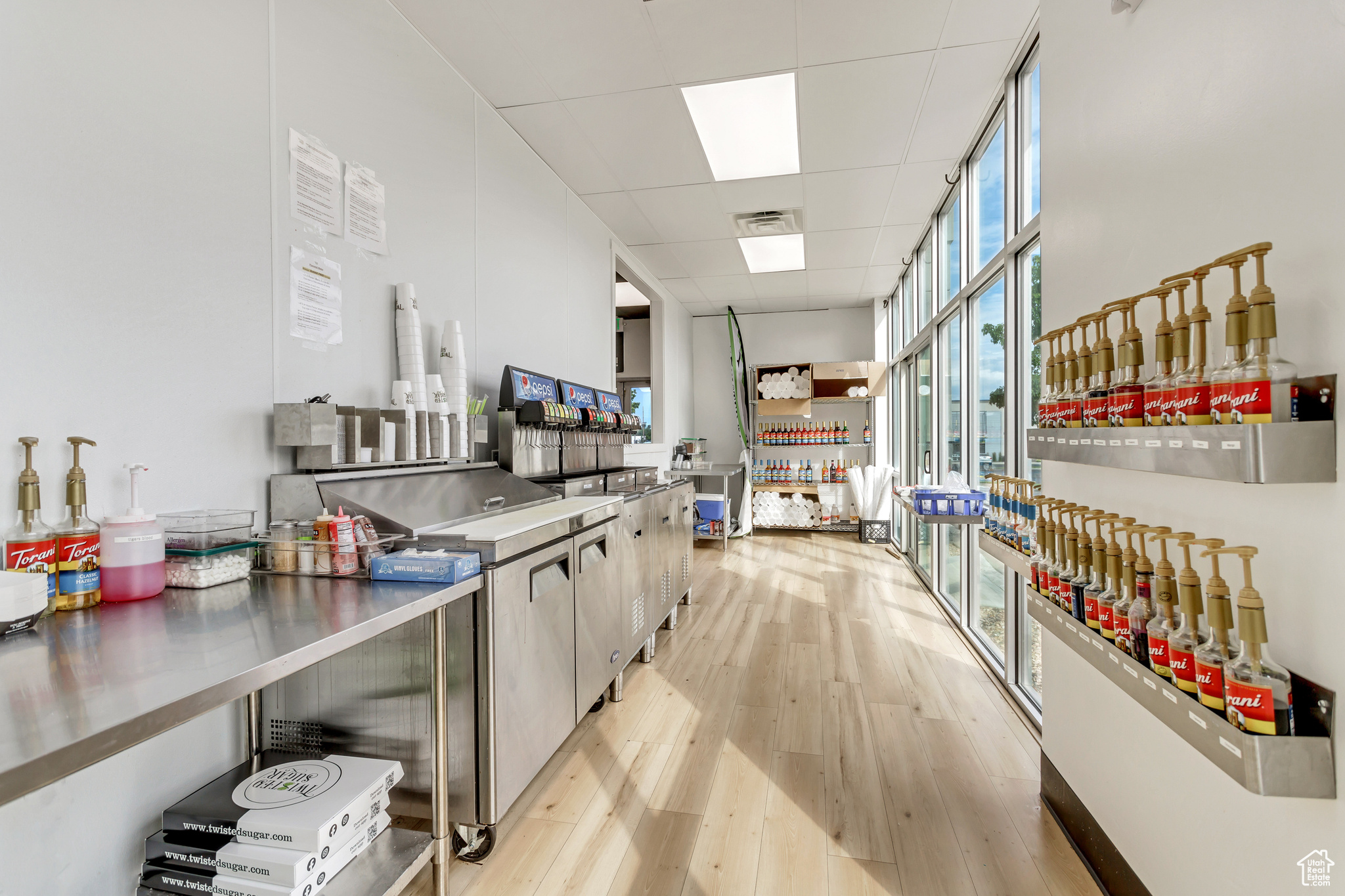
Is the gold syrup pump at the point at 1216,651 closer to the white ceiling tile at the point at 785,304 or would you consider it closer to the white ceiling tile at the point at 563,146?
the white ceiling tile at the point at 563,146

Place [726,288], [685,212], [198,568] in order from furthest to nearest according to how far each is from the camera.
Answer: [726,288] < [685,212] < [198,568]

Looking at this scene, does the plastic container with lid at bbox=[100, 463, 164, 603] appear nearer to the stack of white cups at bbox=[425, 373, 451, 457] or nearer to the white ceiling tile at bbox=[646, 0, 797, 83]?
the stack of white cups at bbox=[425, 373, 451, 457]

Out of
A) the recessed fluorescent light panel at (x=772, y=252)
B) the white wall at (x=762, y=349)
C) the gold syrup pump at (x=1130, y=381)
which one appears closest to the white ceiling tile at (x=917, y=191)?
the recessed fluorescent light panel at (x=772, y=252)

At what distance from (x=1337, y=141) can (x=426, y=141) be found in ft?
8.89

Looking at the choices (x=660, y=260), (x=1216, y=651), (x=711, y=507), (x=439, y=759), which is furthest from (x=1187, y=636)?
(x=711, y=507)

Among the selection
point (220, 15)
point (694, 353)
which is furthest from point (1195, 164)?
point (694, 353)

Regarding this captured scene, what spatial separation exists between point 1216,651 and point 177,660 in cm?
168

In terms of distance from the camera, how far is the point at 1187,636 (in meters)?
1.05

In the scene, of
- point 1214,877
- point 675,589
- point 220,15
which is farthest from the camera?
point 675,589

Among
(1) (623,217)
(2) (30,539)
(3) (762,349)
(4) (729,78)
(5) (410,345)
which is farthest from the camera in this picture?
(3) (762,349)

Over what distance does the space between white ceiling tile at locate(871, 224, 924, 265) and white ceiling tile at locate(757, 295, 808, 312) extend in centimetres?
158

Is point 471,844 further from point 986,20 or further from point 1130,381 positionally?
point 986,20

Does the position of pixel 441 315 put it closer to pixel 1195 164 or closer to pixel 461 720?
pixel 461 720

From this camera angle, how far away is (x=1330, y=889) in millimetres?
892
